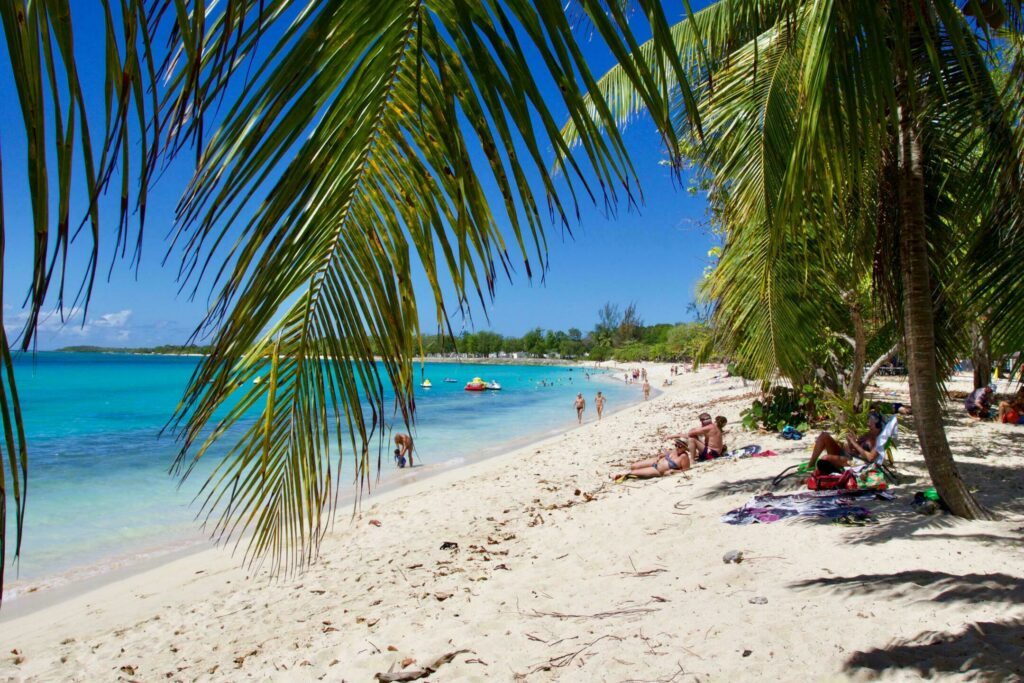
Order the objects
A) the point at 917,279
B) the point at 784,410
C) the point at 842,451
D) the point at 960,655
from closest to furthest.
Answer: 1. the point at 960,655
2. the point at 917,279
3. the point at 842,451
4. the point at 784,410

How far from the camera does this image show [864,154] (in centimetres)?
368

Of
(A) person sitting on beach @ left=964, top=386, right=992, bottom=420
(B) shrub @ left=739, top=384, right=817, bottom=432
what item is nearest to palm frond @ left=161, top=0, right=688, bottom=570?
(B) shrub @ left=739, top=384, right=817, bottom=432

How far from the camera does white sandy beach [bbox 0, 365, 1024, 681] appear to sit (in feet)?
10.1

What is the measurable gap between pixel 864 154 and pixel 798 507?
10.2ft

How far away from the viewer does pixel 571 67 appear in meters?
0.94

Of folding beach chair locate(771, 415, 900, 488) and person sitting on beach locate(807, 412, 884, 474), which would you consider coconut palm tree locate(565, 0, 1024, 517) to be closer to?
folding beach chair locate(771, 415, 900, 488)

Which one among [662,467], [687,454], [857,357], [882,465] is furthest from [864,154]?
[857,357]

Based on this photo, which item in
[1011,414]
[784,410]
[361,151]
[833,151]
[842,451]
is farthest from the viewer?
[784,410]

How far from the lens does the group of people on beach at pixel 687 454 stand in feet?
27.9

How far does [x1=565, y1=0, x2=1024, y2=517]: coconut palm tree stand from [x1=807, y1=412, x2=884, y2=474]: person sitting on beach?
1.35m

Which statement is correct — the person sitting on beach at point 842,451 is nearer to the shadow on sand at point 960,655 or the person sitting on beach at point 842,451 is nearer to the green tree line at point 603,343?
the shadow on sand at point 960,655

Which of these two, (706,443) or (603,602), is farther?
(706,443)

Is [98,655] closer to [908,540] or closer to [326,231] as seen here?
[326,231]

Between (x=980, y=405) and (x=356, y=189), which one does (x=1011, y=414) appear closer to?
(x=980, y=405)
